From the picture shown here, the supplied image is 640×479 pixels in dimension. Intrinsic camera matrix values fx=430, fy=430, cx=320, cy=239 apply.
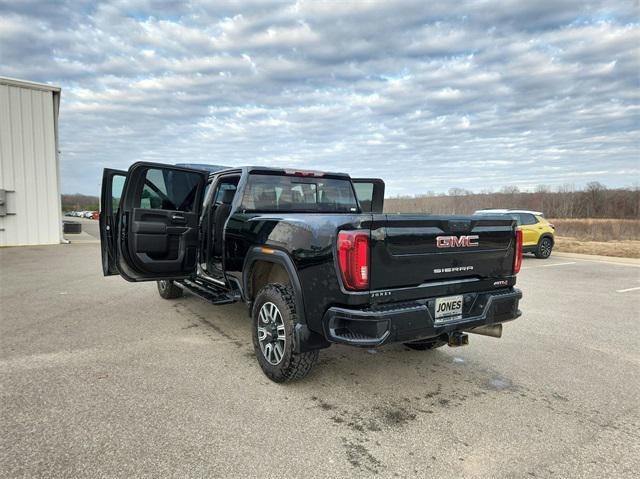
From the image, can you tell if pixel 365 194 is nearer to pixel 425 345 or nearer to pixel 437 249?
pixel 425 345

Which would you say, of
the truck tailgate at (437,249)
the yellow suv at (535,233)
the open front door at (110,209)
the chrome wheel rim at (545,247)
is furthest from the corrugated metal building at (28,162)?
the chrome wheel rim at (545,247)

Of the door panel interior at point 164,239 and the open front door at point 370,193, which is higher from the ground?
the open front door at point 370,193

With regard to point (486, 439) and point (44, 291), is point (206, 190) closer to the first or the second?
point (44, 291)

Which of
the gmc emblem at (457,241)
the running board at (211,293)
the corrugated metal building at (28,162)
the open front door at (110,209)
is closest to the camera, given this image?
the gmc emblem at (457,241)

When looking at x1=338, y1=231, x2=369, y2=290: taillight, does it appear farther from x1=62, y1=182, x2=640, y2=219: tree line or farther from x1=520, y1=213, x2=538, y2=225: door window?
x1=62, y1=182, x2=640, y2=219: tree line

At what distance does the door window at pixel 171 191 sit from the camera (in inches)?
214

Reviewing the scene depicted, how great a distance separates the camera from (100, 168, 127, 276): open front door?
5375 millimetres

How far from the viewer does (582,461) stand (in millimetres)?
2645

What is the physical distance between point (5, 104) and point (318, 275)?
52.1ft

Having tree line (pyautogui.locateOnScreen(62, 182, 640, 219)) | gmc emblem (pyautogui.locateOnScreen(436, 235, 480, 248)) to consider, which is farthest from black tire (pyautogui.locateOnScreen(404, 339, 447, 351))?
tree line (pyautogui.locateOnScreen(62, 182, 640, 219))

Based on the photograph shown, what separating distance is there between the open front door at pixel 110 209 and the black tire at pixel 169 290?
57.7 inches

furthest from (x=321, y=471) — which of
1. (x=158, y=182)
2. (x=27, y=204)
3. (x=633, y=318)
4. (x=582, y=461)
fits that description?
(x=27, y=204)

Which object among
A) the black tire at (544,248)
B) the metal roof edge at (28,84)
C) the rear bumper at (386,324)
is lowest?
the black tire at (544,248)

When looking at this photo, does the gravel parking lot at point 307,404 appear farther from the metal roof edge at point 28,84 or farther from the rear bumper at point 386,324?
the metal roof edge at point 28,84
